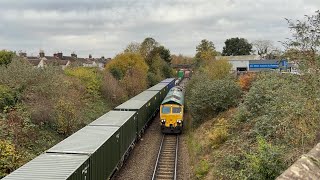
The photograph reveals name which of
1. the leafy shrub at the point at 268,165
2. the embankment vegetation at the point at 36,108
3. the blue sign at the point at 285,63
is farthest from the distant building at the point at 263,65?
the embankment vegetation at the point at 36,108

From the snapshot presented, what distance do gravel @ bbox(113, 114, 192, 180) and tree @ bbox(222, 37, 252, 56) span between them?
68.7 metres

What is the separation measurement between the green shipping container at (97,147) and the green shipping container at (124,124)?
855 mm

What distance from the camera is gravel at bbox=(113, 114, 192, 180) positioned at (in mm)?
16828

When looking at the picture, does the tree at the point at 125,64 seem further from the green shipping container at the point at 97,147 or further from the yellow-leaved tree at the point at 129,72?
the green shipping container at the point at 97,147

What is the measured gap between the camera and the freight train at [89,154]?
31.1 ft

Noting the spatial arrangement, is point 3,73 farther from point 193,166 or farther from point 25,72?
point 193,166

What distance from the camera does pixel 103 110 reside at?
33.2m

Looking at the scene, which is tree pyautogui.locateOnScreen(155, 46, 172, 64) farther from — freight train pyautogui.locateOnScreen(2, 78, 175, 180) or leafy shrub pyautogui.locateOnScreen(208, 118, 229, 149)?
leafy shrub pyautogui.locateOnScreen(208, 118, 229, 149)

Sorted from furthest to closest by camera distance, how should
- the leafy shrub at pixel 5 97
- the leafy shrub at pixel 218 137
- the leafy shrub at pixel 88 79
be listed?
the leafy shrub at pixel 88 79 → the leafy shrub at pixel 5 97 → the leafy shrub at pixel 218 137

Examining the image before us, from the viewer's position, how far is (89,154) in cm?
1141

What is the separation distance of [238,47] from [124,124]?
77.8 metres

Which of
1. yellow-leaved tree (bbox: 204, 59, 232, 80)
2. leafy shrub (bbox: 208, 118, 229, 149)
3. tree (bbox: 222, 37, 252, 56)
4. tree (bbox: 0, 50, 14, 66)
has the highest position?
tree (bbox: 222, 37, 252, 56)

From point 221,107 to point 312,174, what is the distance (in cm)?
2123

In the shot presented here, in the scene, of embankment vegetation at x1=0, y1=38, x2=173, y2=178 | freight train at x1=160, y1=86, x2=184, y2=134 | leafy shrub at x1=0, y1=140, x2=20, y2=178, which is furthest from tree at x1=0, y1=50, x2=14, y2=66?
leafy shrub at x1=0, y1=140, x2=20, y2=178
